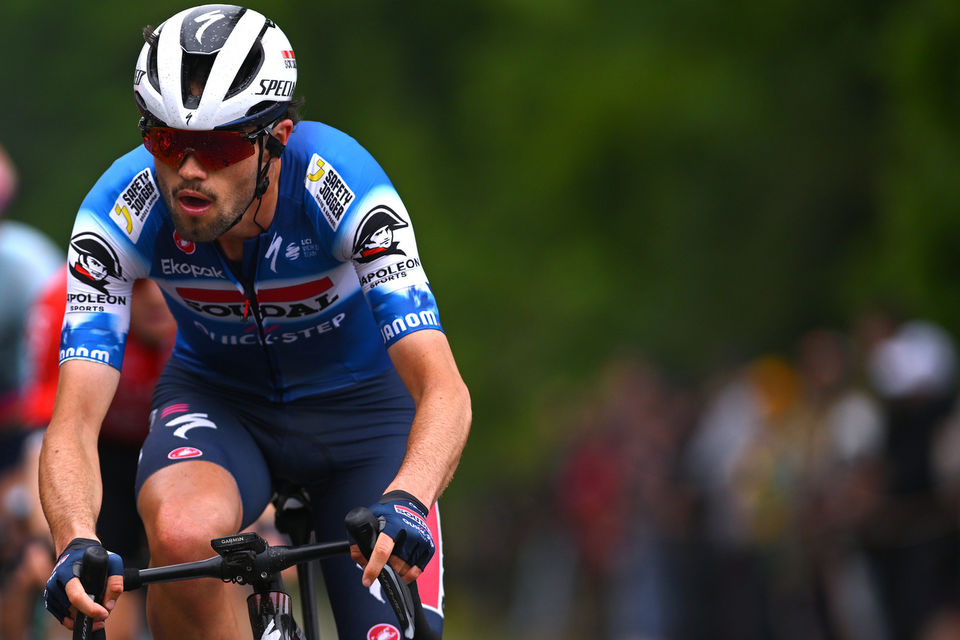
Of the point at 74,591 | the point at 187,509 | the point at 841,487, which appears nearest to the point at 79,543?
the point at 74,591

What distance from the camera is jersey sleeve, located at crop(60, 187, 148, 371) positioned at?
16.5 feet

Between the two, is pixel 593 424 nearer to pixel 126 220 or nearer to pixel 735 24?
Answer: pixel 735 24

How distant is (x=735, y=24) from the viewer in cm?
1923

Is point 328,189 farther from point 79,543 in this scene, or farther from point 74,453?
point 79,543

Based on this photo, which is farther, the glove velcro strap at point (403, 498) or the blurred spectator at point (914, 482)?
the blurred spectator at point (914, 482)

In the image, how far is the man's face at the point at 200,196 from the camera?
481 centimetres

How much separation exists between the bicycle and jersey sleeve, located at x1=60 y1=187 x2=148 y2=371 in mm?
894

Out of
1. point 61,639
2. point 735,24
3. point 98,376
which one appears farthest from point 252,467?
point 735,24

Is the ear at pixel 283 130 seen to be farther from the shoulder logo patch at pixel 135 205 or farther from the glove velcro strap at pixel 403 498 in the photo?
the glove velcro strap at pixel 403 498

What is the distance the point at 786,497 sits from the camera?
484 inches

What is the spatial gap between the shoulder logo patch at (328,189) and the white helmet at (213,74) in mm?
229

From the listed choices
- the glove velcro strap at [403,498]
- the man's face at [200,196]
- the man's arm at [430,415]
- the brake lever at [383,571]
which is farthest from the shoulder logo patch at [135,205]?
the brake lever at [383,571]

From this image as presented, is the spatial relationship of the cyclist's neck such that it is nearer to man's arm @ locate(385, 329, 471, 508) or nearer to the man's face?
the man's face

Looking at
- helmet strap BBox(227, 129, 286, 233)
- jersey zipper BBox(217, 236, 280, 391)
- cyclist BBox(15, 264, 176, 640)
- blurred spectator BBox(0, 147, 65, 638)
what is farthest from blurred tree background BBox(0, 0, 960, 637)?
helmet strap BBox(227, 129, 286, 233)
